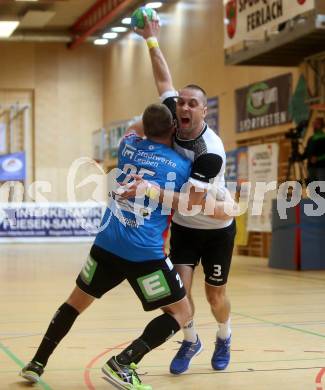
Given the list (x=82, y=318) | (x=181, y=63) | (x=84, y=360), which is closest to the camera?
(x=84, y=360)

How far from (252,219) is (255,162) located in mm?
1481

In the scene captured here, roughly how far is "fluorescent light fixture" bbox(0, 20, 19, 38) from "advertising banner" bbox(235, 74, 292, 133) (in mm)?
10480

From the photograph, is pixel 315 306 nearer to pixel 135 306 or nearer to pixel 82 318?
pixel 135 306

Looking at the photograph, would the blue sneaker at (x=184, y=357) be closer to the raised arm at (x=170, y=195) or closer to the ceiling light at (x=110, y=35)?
the raised arm at (x=170, y=195)

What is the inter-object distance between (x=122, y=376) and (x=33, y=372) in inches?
29.2

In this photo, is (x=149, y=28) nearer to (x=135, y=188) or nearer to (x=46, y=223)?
(x=135, y=188)

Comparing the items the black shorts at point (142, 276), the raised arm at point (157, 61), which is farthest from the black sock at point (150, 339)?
the raised arm at point (157, 61)

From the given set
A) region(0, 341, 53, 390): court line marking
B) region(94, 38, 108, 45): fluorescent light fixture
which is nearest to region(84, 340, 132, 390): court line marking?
region(0, 341, 53, 390): court line marking

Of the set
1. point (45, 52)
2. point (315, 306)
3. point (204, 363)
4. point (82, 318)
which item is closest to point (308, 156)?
point (315, 306)

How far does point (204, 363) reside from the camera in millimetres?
6293

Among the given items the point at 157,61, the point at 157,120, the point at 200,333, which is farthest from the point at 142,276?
the point at 200,333

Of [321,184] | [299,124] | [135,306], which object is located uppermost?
[299,124]

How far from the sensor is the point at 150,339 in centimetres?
502

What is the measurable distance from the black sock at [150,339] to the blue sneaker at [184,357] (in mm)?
861
